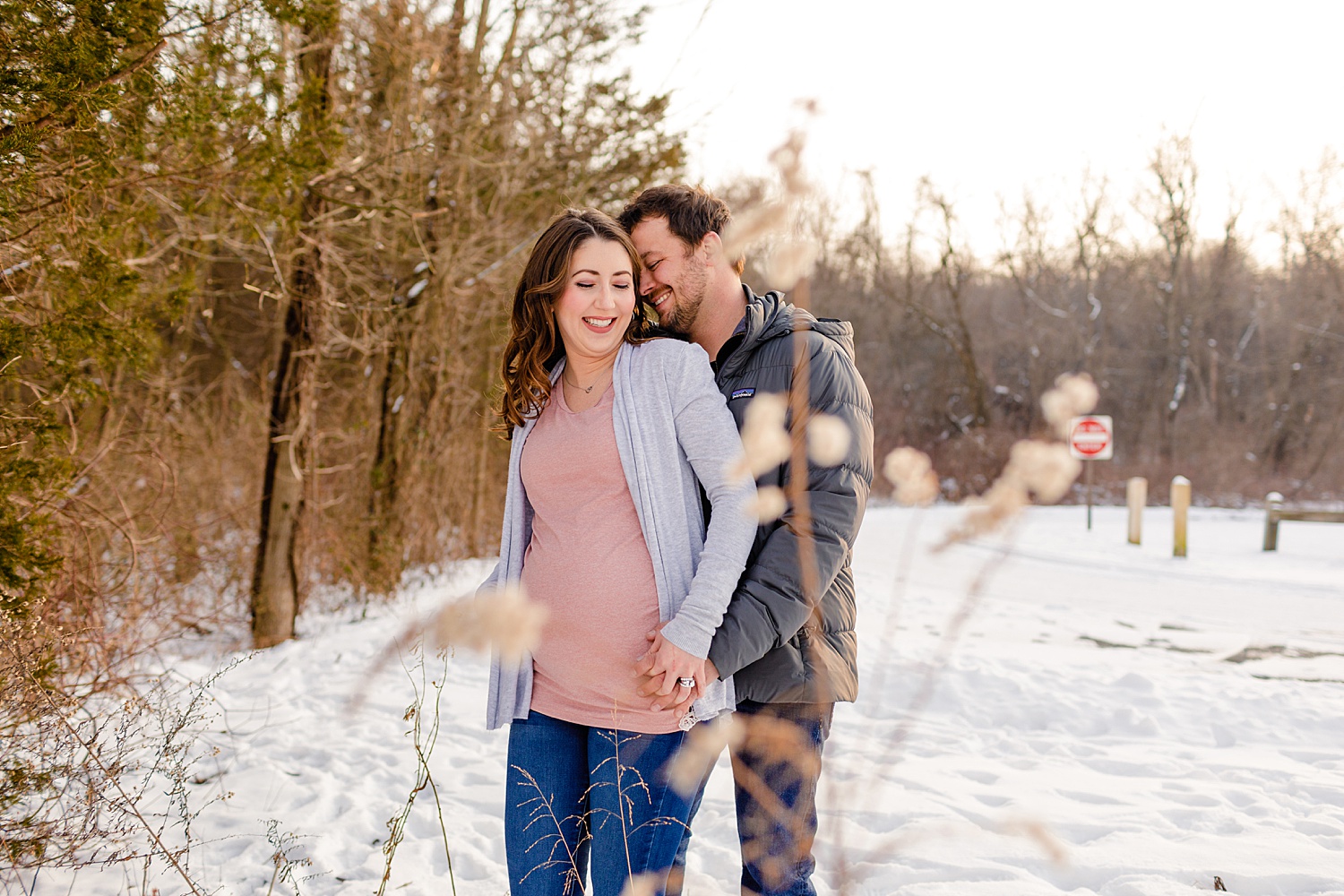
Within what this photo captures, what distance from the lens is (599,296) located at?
6.34ft

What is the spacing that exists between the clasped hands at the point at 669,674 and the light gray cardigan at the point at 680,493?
0.03 m

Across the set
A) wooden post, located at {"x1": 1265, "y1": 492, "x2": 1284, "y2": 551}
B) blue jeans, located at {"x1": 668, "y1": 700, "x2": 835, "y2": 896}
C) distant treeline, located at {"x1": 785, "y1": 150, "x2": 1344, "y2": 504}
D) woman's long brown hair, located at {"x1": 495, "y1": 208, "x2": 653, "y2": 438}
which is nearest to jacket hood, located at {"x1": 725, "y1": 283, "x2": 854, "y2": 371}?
woman's long brown hair, located at {"x1": 495, "y1": 208, "x2": 653, "y2": 438}

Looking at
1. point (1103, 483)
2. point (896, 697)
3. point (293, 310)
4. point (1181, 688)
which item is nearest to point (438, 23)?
point (293, 310)

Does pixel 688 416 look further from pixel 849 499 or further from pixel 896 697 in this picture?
pixel 896 697

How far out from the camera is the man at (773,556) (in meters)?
1.76

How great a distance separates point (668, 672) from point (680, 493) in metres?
0.38

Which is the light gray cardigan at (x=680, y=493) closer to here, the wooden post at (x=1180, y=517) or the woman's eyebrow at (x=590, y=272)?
the woman's eyebrow at (x=590, y=272)

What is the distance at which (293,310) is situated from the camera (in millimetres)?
5996

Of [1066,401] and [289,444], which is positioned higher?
[1066,401]

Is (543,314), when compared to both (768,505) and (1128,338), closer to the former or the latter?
(768,505)

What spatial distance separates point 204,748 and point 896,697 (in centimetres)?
372

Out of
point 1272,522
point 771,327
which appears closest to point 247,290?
point 771,327

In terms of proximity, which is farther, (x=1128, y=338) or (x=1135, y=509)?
(x=1128, y=338)

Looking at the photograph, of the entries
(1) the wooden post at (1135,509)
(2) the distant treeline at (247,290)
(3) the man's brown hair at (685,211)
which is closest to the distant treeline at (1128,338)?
(1) the wooden post at (1135,509)
